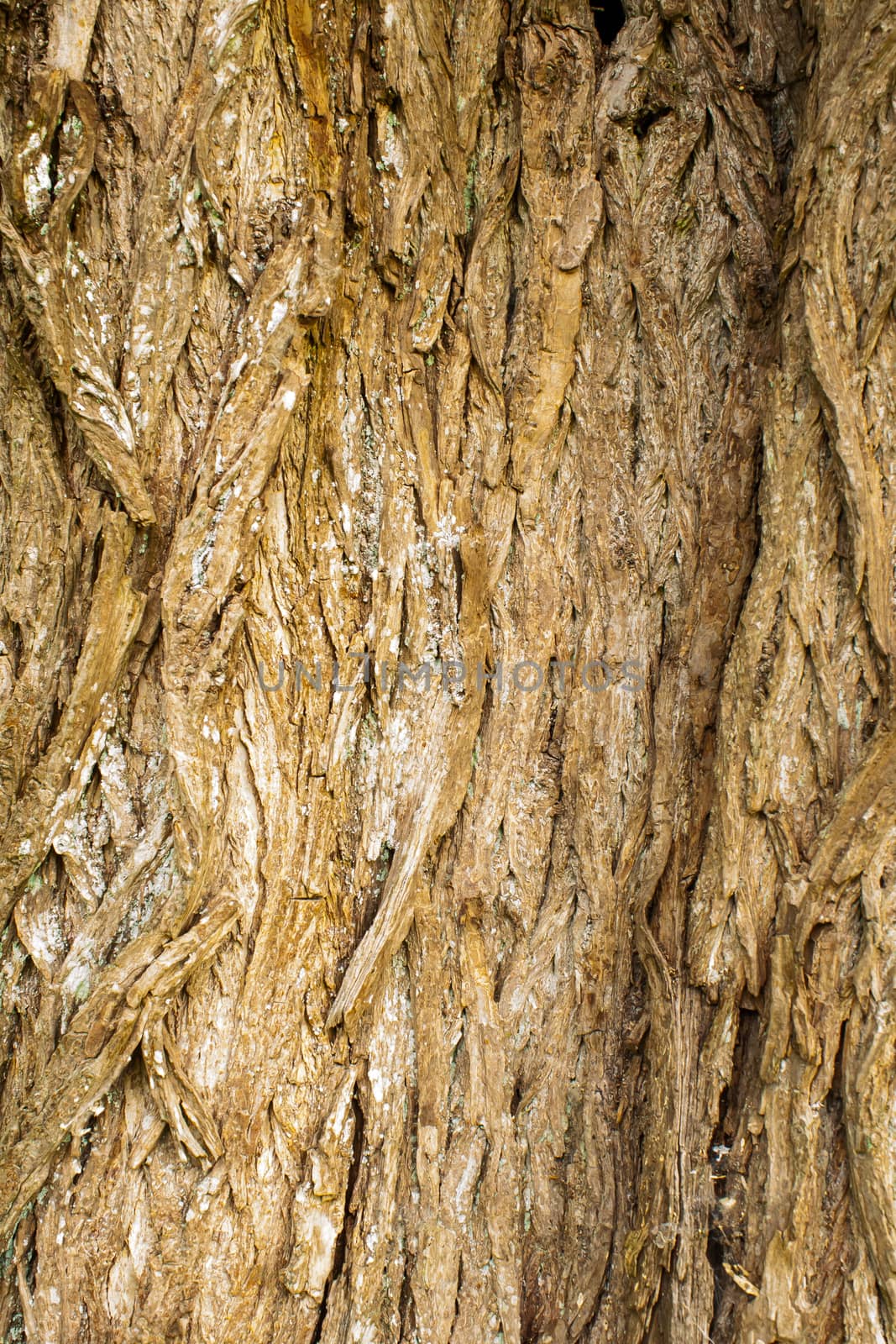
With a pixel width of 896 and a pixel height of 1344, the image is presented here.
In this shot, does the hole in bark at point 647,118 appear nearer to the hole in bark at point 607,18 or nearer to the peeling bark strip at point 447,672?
the peeling bark strip at point 447,672

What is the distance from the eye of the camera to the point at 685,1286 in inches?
61.1

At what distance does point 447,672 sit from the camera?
176 centimetres

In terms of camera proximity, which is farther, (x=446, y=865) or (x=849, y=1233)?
(x=446, y=865)

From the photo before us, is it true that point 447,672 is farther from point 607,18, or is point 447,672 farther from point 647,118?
point 607,18

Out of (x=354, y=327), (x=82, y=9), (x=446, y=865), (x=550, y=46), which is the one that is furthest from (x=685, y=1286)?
(x=82, y=9)

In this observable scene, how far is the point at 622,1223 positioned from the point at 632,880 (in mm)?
634

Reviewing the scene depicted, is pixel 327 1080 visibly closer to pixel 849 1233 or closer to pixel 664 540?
pixel 849 1233

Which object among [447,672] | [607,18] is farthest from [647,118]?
[447,672]

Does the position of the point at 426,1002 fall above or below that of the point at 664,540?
below

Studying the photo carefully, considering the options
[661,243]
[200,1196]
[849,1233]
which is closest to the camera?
[849,1233]

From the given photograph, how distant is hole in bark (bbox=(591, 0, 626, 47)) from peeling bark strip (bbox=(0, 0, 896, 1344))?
0.11 m

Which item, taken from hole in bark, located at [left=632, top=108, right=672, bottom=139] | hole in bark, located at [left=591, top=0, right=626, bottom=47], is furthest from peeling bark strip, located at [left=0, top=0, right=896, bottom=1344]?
hole in bark, located at [left=591, top=0, right=626, bottom=47]

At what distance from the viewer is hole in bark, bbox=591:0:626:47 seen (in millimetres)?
1883

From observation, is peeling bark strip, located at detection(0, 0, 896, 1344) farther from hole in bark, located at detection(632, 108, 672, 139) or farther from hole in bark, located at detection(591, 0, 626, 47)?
hole in bark, located at detection(591, 0, 626, 47)
